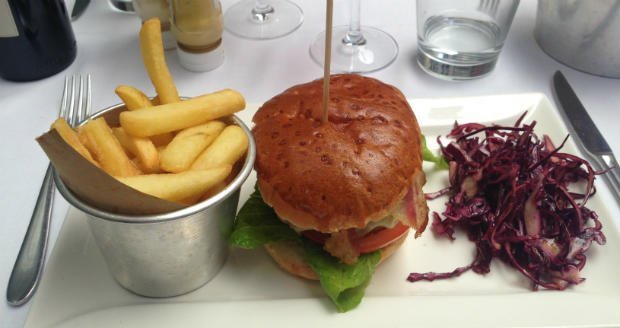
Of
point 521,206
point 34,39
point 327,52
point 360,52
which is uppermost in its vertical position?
point 327,52

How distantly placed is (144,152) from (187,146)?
103mm

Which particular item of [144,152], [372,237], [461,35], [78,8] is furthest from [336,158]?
[78,8]

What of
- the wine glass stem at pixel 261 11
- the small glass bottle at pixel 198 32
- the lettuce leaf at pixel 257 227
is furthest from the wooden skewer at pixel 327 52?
the wine glass stem at pixel 261 11

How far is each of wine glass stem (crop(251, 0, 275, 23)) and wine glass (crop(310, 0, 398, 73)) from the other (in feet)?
1.09

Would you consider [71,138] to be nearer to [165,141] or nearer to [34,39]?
[165,141]

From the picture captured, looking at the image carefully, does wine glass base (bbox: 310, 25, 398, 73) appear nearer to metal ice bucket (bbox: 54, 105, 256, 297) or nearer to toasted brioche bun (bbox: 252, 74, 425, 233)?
toasted brioche bun (bbox: 252, 74, 425, 233)

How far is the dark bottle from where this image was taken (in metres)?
2.11

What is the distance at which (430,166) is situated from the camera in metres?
1.98

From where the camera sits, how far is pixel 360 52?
260 centimetres

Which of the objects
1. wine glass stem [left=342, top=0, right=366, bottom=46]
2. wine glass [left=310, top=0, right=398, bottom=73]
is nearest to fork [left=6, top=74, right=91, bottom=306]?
wine glass [left=310, top=0, right=398, bottom=73]

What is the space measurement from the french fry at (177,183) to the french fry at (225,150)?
59 mm

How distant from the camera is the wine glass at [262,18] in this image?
108 inches

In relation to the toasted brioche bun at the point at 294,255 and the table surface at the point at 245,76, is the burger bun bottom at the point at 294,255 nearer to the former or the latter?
the toasted brioche bun at the point at 294,255

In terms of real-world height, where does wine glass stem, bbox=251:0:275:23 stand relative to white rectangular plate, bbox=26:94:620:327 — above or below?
below
